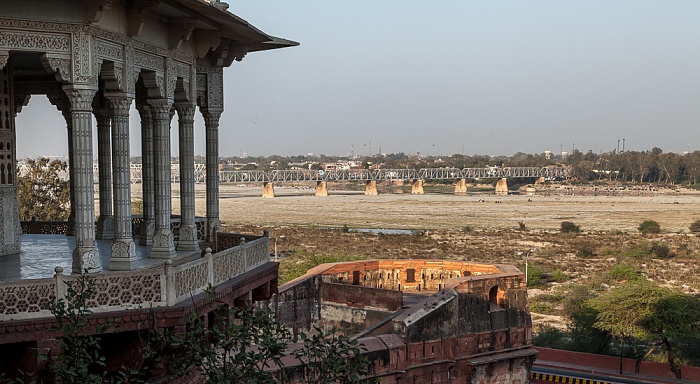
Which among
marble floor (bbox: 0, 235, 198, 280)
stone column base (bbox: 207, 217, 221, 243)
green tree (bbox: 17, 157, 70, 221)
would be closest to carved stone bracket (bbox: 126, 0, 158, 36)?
marble floor (bbox: 0, 235, 198, 280)

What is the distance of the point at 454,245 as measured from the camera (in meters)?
60.4

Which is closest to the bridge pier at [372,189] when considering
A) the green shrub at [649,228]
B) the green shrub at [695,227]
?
the green shrub at [649,228]

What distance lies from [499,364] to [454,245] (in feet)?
144

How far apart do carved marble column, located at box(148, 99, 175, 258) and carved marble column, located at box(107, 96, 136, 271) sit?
87 cm

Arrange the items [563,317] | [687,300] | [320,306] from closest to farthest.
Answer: [320,306] → [687,300] → [563,317]

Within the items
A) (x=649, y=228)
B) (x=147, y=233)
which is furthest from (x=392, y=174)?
(x=147, y=233)

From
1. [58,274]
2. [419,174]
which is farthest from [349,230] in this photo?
[419,174]

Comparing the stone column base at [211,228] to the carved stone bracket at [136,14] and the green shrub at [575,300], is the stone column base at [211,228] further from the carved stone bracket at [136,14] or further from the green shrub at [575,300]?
the green shrub at [575,300]

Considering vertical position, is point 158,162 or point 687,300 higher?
point 158,162

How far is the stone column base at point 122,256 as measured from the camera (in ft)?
33.0

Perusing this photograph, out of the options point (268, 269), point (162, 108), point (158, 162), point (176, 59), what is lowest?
point (268, 269)

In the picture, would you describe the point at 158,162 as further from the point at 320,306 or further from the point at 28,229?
the point at 320,306

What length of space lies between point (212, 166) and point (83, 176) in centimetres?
499

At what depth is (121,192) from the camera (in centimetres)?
1052
